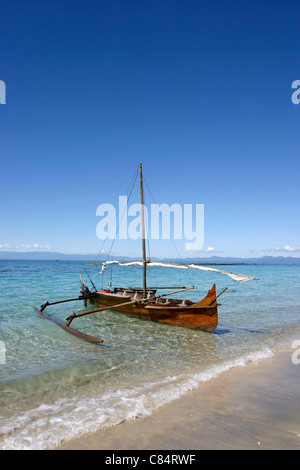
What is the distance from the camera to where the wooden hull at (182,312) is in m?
13.5

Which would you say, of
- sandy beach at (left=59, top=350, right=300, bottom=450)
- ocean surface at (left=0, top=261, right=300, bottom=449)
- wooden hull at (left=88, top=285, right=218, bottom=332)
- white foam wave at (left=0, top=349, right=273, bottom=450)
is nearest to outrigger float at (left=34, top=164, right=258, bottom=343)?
wooden hull at (left=88, top=285, right=218, bottom=332)

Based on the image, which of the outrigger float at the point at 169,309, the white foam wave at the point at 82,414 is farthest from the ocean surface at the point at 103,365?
the outrigger float at the point at 169,309

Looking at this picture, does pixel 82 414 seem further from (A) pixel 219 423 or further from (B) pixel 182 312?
(B) pixel 182 312

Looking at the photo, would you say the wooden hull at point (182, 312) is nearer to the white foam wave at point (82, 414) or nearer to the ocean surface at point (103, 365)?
the ocean surface at point (103, 365)

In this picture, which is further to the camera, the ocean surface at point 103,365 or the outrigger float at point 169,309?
the outrigger float at point 169,309

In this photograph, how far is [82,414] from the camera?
6.02 meters

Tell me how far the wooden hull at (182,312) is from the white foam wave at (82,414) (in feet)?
18.9

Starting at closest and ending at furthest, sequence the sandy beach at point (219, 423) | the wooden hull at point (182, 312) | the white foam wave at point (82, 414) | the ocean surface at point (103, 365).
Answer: the sandy beach at point (219, 423), the white foam wave at point (82, 414), the ocean surface at point (103, 365), the wooden hull at point (182, 312)

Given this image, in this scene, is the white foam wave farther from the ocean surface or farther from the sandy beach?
the sandy beach

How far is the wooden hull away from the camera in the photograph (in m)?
13.5

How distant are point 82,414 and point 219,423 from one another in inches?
116

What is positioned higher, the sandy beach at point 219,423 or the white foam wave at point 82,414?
the sandy beach at point 219,423

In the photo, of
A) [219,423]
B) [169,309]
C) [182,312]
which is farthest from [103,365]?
[182,312]
